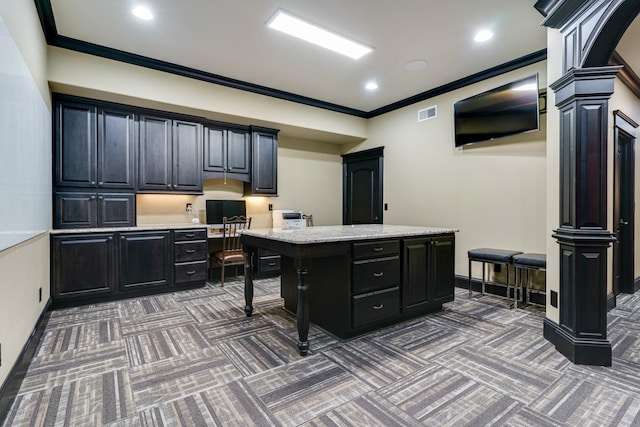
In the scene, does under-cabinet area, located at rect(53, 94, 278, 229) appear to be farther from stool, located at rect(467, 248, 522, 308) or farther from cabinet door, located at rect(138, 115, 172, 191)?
stool, located at rect(467, 248, 522, 308)

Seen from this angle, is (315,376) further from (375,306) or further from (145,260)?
(145,260)

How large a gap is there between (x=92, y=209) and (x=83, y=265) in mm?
681

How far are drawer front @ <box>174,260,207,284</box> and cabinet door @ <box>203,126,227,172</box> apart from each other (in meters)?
1.39

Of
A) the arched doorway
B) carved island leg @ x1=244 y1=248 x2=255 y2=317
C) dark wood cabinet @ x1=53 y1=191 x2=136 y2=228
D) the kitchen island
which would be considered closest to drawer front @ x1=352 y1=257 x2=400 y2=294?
the kitchen island

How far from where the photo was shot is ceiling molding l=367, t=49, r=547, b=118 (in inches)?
146

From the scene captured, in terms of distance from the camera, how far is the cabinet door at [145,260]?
391 cm

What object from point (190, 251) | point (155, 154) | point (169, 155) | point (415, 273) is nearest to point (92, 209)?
point (155, 154)

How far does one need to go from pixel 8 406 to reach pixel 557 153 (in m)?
4.04

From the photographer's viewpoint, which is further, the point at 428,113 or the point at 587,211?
the point at 428,113

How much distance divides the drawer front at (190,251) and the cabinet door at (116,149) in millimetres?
977

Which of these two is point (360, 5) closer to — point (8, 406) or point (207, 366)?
point (207, 366)

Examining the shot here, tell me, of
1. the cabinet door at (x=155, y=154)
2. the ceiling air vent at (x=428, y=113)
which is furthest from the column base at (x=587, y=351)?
the cabinet door at (x=155, y=154)

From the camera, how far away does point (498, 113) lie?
3.99 m

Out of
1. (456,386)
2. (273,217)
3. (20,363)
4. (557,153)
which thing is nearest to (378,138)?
(273,217)
